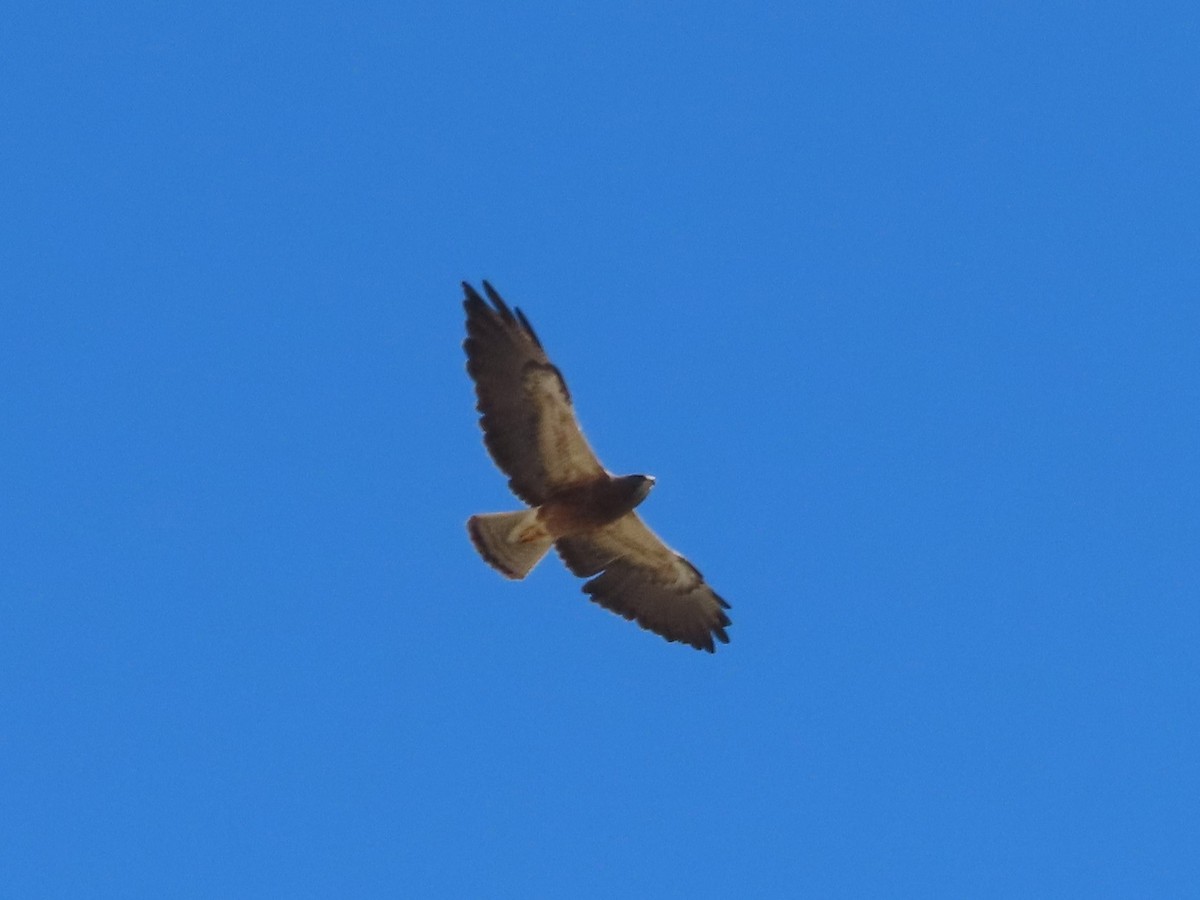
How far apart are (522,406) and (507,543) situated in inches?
56.6

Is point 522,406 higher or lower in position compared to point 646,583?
lower

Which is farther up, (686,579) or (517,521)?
(686,579)

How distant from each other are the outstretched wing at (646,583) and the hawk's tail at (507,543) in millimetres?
512

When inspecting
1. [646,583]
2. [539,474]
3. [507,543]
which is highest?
[646,583]

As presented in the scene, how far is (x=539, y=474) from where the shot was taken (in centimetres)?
1619

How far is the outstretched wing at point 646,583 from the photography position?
1725 centimetres

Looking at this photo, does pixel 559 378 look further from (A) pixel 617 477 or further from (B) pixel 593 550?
(B) pixel 593 550

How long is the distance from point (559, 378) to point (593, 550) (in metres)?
2.22

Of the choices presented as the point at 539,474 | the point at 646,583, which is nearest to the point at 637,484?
the point at 539,474

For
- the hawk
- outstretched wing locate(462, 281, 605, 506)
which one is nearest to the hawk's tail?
the hawk

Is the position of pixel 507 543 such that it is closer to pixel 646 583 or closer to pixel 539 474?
pixel 539 474

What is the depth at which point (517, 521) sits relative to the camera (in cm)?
1642

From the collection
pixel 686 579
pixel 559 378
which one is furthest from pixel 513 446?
pixel 686 579

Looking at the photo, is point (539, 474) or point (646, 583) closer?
point (539, 474)
